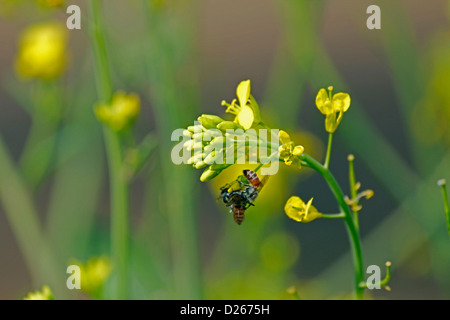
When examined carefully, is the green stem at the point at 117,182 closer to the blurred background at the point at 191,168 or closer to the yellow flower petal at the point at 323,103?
the blurred background at the point at 191,168

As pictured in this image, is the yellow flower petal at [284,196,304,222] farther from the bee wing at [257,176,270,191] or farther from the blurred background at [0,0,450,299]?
the blurred background at [0,0,450,299]

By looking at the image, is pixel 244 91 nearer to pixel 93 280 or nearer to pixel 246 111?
pixel 246 111

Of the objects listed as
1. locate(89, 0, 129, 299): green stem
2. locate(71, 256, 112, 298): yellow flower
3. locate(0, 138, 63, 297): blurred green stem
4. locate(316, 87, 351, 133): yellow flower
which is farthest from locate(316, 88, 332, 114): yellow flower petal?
locate(0, 138, 63, 297): blurred green stem

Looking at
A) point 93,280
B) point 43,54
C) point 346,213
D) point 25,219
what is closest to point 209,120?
point 346,213

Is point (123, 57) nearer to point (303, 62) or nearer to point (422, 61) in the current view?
point (303, 62)

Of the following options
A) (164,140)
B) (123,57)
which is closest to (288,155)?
(164,140)
